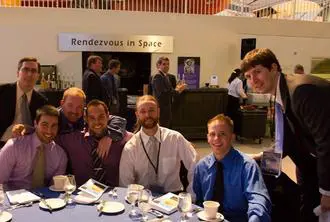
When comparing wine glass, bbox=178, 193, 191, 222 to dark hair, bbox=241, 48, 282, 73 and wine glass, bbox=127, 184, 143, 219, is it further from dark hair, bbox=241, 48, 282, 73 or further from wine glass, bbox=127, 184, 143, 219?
dark hair, bbox=241, 48, 282, 73

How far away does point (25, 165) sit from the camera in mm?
2604

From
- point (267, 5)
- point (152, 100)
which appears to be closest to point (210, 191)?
point (152, 100)

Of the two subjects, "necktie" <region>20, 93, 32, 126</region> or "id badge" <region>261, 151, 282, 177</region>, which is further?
"necktie" <region>20, 93, 32, 126</region>

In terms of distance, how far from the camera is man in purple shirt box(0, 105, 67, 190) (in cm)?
258

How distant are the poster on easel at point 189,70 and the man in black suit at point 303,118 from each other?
6081 millimetres

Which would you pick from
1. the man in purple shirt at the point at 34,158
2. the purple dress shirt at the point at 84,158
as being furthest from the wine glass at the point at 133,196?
the man in purple shirt at the point at 34,158

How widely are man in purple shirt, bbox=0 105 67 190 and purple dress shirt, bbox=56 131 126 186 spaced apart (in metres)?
0.11

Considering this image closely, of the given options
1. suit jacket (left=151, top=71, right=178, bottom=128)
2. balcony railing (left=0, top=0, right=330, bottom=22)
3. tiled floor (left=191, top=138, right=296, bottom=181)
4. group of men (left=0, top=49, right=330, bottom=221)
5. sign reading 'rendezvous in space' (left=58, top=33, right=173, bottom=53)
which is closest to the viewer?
group of men (left=0, top=49, right=330, bottom=221)

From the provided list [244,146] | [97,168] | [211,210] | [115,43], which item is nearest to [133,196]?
[211,210]

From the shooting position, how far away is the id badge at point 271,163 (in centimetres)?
241

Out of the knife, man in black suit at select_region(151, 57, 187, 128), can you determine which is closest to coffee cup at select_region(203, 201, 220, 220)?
the knife

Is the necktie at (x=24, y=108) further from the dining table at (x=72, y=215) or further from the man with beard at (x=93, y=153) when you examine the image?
the dining table at (x=72, y=215)

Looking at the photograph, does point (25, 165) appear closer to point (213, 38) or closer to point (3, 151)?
point (3, 151)

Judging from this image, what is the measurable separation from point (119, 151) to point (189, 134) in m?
4.50
